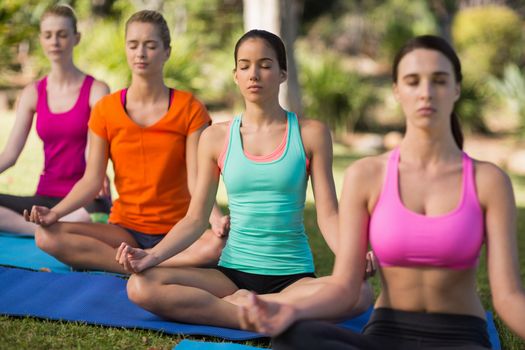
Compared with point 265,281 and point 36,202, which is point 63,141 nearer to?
point 36,202

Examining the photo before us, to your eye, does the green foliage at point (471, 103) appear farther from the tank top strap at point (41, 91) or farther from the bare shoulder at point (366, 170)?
the bare shoulder at point (366, 170)

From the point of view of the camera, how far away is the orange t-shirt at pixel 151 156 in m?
4.93

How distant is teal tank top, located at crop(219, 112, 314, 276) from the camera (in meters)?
4.02

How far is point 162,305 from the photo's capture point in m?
3.95

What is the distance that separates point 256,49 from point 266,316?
5.43ft

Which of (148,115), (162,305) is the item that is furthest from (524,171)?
(162,305)

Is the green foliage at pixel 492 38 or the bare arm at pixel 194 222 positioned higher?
the green foliage at pixel 492 38

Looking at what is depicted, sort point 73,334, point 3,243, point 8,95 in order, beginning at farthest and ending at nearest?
1. point 8,95
2. point 3,243
3. point 73,334

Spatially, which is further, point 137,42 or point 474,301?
point 137,42

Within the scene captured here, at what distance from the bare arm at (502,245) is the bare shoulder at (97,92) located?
134 inches

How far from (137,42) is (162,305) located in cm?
166

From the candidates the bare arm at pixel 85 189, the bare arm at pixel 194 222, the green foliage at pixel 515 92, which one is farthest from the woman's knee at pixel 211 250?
the green foliage at pixel 515 92

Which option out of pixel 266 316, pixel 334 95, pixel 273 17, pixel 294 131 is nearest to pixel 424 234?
pixel 266 316

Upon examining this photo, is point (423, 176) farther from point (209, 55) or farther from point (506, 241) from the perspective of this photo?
point (209, 55)
